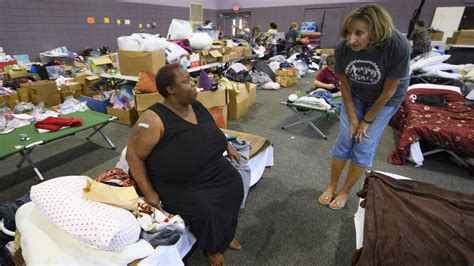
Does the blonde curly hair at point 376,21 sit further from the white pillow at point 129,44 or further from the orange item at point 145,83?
the white pillow at point 129,44

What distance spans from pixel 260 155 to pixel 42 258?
1645 millimetres

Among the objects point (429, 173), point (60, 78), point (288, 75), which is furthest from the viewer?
point (288, 75)

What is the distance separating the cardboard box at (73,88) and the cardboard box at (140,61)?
165 centimetres

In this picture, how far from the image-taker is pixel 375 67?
61.3 inches

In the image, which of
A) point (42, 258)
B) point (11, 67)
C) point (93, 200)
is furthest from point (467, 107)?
point (11, 67)

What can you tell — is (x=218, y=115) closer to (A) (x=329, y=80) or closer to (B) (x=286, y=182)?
(B) (x=286, y=182)

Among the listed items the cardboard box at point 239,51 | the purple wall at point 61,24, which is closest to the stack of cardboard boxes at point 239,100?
the cardboard box at point 239,51

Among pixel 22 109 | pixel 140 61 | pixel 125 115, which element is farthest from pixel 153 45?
pixel 22 109

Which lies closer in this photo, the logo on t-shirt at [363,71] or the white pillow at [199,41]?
the logo on t-shirt at [363,71]

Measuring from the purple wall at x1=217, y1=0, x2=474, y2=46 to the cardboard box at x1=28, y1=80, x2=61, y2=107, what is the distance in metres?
8.99

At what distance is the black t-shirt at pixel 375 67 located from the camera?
1471mm

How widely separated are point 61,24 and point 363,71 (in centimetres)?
692

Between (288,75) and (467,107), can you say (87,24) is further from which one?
(467,107)

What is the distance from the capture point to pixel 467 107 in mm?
3014
